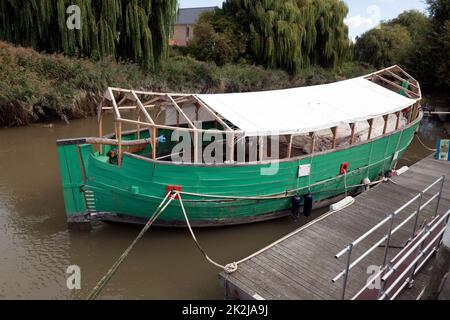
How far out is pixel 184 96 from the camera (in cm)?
844

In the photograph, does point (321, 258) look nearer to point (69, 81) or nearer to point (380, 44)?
point (69, 81)

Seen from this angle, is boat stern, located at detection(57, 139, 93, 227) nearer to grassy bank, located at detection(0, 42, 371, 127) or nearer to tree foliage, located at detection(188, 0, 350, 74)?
grassy bank, located at detection(0, 42, 371, 127)

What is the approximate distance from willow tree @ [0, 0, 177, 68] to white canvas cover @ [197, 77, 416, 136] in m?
12.3

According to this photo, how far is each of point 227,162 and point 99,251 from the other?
308cm

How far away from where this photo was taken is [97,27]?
1830cm

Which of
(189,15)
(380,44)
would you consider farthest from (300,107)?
(189,15)

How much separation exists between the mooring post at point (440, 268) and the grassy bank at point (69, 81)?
15.0m

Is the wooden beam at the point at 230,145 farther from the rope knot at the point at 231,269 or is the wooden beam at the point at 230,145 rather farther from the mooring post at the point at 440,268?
the mooring post at the point at 440,268

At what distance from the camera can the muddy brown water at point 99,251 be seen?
20.4 ft

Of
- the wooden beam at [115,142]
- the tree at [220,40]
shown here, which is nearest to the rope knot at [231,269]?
the wooden beam at [115,142]

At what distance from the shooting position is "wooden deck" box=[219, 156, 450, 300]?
538cm

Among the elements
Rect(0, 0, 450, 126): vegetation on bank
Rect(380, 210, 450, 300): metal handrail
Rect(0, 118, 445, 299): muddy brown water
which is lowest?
Rect(0, 118, 445, 299): muddy brown water

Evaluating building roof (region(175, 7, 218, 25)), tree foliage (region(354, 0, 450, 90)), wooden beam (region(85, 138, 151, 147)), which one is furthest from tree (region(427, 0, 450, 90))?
building roof (region(175, 7, 218, 25))

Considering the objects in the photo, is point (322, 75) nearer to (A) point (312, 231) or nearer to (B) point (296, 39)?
(B) point (296, 39)
